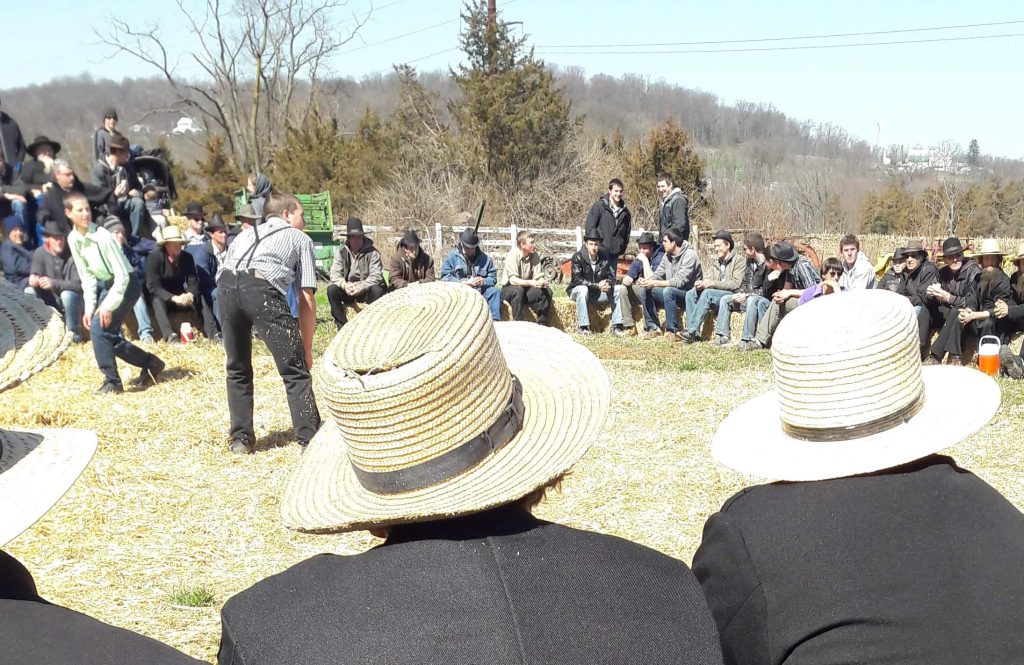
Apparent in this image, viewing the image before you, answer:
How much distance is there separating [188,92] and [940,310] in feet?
149

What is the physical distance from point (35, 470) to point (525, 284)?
1097 cm

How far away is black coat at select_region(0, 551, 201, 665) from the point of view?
1.51m

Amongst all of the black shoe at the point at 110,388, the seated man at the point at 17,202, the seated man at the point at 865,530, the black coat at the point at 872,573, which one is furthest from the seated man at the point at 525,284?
the black coat at the point at 872,573

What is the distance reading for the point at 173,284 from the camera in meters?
11.6

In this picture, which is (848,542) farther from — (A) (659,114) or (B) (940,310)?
(A) (659,114)

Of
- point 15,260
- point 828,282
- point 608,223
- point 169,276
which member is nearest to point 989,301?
point 828,282

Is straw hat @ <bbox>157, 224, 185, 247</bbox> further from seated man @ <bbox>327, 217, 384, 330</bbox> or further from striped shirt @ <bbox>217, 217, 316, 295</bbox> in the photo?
striped shirt @ <bbox>217, 217, 316, 295</bbox>

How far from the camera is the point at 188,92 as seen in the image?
159ft

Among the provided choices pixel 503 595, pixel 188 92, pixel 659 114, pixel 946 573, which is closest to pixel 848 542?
pixel 946 573

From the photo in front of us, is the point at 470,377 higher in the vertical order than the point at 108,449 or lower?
higher

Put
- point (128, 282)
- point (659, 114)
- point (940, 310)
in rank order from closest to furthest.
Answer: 1. point (128, 282)
2. point (940, 310)
3. point (659, 114)

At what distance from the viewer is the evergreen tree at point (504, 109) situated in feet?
102

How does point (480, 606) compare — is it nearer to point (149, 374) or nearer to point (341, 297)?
point (149, 374)

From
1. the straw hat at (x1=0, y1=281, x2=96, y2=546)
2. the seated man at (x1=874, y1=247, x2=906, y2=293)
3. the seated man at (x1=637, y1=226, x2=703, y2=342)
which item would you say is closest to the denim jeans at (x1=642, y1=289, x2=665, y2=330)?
the seated man at (x1=637, y1=226, x2=703, y2=342)
